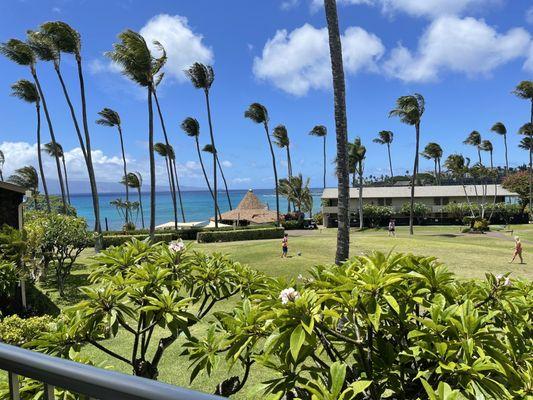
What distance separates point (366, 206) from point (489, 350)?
56330mm

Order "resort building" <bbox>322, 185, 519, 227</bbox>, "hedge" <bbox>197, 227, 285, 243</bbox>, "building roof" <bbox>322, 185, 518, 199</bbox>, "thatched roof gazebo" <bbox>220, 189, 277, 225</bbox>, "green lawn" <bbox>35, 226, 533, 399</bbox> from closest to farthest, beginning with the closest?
"green lawn" <bbox>35, 226, 533, 399</bbox> → "hedge" <bbox>197, 227, 285, 243</bbox> → "thatched roof gazebo" <bbox>220, 189, 277, 225</bbox> → "resort building" <bbox>322, 185, 519, 227</bbox> → "building roof" <bbox>322, 185, 518, 199</bbox>

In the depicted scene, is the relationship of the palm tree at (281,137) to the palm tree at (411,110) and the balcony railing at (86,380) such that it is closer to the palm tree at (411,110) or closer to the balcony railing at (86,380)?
the palm tree at (411,110)

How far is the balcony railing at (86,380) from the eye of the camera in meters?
1.13

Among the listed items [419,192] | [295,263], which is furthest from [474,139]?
[295,263]

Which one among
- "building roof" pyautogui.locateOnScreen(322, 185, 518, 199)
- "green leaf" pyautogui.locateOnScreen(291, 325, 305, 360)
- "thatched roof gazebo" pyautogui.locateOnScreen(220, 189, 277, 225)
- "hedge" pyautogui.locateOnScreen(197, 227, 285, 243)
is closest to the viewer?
"green leaf" pyautogui.locateOnScreen(291, 325, 305, 360)

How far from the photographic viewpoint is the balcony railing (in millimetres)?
1133

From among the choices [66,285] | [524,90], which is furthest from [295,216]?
[66,285]

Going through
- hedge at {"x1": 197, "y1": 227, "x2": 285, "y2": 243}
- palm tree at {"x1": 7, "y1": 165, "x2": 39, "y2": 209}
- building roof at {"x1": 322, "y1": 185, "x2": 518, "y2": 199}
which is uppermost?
palm tree at {"x1": 7, "y1": 165, "x2": 39, "y2": 209}

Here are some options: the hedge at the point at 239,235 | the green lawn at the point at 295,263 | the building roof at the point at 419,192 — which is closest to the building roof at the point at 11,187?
the green lawn at the point at 295,263

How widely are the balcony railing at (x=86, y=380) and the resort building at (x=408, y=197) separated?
5656 cm

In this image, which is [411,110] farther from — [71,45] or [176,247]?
[176,247]

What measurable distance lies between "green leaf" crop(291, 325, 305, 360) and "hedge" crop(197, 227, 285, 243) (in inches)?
1419

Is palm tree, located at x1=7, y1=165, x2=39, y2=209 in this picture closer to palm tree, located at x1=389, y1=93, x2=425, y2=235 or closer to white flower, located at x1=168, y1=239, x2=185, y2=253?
palm tree, located at x1=389, y1=93, x2=425, y2=235

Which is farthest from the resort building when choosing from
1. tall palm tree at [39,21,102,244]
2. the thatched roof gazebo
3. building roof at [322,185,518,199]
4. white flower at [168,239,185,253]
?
white flower at [168,239,185,253]
